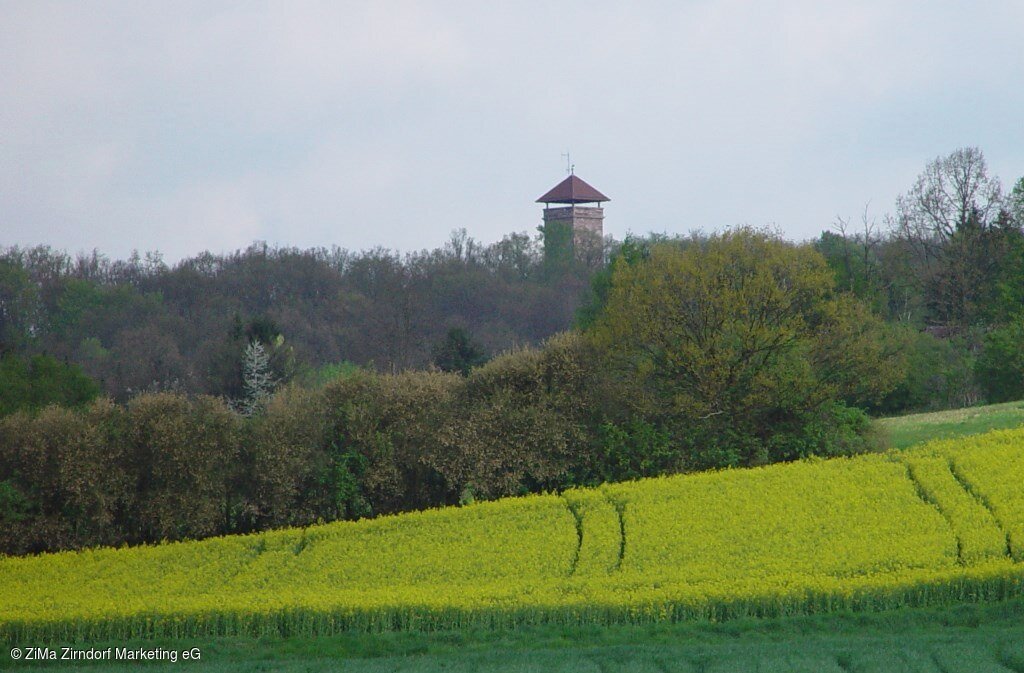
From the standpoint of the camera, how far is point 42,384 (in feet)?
122

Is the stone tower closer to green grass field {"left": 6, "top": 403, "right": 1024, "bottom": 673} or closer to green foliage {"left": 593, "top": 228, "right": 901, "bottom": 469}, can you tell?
green foliage {"left": 593, "top": 228, "right": 901, "bottom": 469}

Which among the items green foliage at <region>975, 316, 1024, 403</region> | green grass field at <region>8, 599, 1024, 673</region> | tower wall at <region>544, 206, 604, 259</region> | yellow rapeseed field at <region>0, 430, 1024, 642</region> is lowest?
green grass field at <region>8, 599, 1024, 673</region>

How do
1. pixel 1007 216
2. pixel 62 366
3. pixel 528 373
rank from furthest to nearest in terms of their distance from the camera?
pixel 1007 216, pixel 62 366, pixel 528 373

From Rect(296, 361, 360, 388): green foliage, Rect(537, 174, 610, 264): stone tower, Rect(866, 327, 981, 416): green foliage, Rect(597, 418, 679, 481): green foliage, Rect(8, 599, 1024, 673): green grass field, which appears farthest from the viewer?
Rect(537, 174, 610, 264): stone tower

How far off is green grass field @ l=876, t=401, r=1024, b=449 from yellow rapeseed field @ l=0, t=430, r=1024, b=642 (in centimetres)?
291

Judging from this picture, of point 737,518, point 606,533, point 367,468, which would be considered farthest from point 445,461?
point 737,518

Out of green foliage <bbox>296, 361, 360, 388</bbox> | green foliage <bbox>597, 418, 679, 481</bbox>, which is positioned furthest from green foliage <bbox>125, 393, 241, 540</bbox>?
green foliage <bbox>296, 361, 360, 388</bbox>

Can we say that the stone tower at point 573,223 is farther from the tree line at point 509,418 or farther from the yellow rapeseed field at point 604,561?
the yellow rapeseed field at point 604,561

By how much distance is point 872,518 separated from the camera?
2214 cm

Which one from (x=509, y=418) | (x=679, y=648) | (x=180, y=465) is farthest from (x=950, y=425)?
(x=180, y=465)

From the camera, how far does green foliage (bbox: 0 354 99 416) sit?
36.1 meters

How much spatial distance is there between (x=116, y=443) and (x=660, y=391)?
14.4 meters

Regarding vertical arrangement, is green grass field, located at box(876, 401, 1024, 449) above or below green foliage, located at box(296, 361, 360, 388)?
below

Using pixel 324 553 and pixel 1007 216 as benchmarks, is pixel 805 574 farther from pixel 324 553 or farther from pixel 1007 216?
pixel 1007 216
